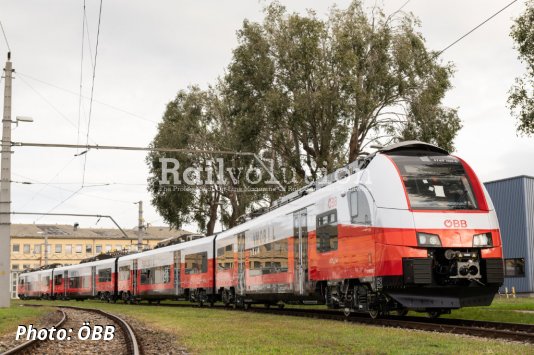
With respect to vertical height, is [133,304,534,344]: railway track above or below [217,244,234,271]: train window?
below

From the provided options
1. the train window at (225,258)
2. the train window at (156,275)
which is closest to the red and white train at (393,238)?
the train window at (225,258)

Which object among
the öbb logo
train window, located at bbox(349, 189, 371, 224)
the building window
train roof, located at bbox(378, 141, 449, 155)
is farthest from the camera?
the building window

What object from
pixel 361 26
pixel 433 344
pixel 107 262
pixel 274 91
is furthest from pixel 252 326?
pixel 107 262

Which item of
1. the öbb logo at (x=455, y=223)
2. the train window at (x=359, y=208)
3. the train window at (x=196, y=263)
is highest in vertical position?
the train window at (x=359, y=208)

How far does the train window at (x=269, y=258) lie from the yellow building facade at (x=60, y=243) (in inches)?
3585

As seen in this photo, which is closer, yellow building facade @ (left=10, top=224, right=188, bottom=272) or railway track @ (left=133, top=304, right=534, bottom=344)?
railway track @ (left=133, top=304, right=534, bottom=344)

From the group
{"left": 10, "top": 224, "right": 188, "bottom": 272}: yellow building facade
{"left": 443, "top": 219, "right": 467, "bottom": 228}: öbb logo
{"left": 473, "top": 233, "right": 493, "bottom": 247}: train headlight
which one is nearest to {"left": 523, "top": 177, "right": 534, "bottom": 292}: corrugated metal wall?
{"left": 473, "top": 233, "right": 493, "bottom": 247}: train headlight

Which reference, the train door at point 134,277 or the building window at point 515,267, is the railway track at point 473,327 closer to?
the train door at point 134,277

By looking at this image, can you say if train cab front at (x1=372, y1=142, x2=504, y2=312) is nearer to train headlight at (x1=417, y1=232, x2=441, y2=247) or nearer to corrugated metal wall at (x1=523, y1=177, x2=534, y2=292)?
train headlight at (x1=417, y1=232, x2=441, y2=247)

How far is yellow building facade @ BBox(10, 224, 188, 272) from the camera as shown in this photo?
11919 cm

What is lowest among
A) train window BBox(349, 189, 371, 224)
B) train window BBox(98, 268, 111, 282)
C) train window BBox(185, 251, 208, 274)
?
train window BBox(98, 268, 111, 282)

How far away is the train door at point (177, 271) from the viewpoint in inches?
1439

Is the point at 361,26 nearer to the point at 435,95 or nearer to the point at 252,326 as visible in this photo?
the point at 435,95

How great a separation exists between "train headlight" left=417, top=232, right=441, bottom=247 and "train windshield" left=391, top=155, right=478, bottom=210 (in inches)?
25.6
